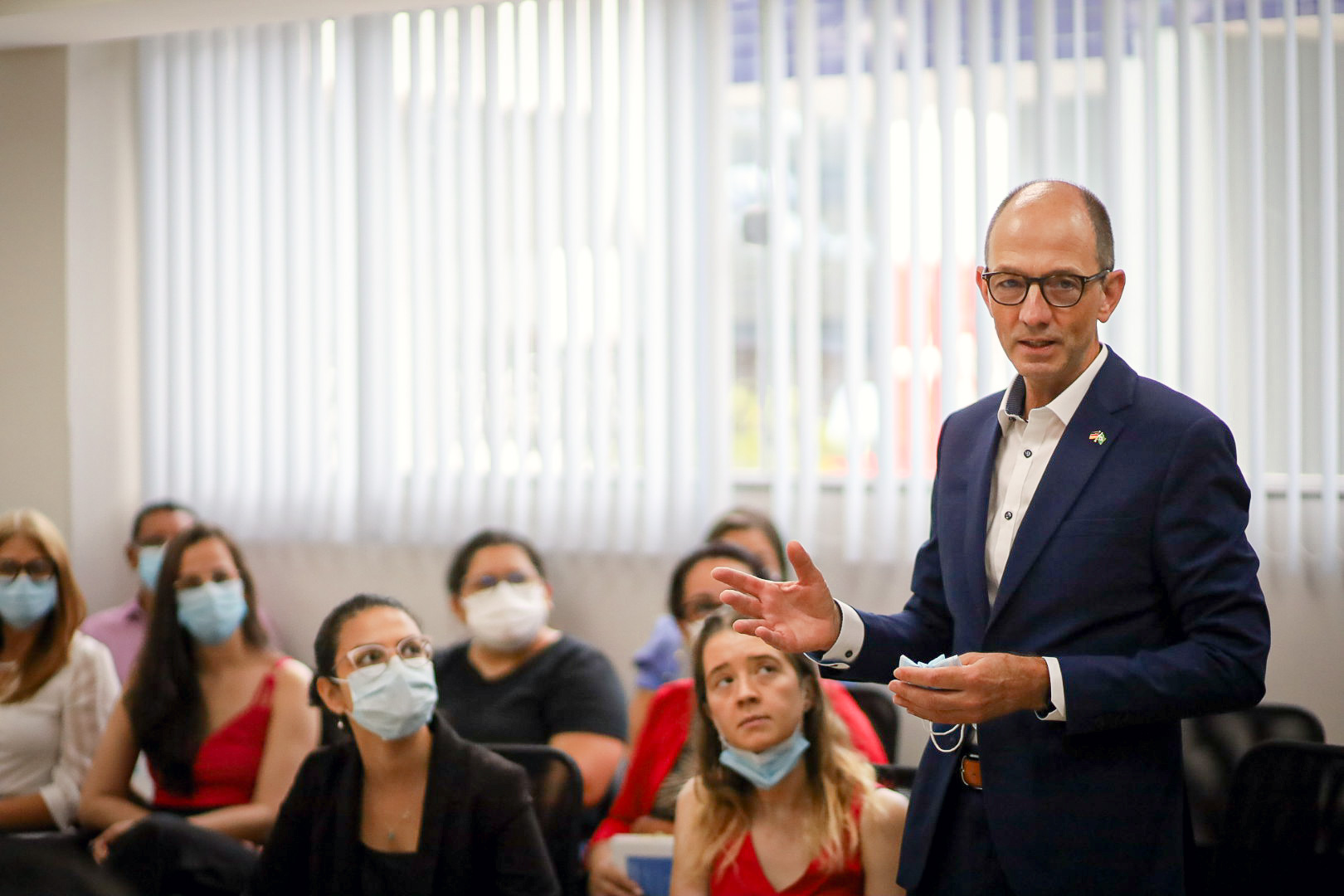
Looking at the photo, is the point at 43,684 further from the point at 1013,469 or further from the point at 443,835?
the point at 1013,469

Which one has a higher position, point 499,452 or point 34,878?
point 499,452

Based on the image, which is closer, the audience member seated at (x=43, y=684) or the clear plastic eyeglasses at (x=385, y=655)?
the clear plastic eyeglasses at (x=385, y=655)

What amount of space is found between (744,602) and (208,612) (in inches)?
92.1

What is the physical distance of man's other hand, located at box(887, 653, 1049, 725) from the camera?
1.47 metres

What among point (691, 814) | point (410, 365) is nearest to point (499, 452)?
point (410, 365)

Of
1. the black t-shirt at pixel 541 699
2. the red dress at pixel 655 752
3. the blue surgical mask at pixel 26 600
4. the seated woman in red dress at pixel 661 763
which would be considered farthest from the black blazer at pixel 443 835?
the blue surgical mask at pixel 26 600

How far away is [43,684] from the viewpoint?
3484mm

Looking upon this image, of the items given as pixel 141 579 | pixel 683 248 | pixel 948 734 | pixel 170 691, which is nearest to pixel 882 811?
pixel 948 734

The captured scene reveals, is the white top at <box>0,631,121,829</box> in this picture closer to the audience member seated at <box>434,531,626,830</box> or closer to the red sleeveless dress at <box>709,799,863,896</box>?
the audience member seated at <box>434,531,626,830</box>

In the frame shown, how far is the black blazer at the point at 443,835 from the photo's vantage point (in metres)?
2.52

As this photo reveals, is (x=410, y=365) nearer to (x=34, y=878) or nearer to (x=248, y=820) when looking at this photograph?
(x=248, y=820)

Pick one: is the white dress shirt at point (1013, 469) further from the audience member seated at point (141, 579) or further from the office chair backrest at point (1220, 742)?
the audience member seated at point (141, 579)

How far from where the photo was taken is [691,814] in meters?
2.41

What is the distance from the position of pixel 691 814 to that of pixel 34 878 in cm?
153
